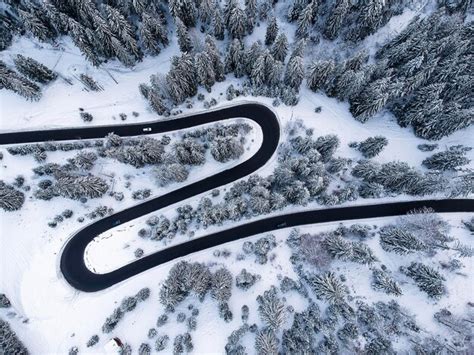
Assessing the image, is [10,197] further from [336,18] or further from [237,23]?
[336,18]

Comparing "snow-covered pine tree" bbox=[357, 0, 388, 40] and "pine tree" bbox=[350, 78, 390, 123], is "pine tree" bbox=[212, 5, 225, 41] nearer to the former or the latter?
"snow-covered pine tree" bbox=[357, 0, 388, 40]

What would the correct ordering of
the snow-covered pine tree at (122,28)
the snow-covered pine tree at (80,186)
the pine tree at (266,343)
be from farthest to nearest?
the snow-covered pine tree at (122,28) → the snow-covered pine tree at (80,186) → the pine tree at (266,343)

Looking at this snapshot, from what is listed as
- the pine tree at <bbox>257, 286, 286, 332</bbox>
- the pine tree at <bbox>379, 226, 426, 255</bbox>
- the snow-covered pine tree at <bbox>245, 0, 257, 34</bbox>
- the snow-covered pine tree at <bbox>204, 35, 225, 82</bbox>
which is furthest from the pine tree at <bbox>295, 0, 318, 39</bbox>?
the pine tree at <bbox>257, 286, 286, 332</bbox>

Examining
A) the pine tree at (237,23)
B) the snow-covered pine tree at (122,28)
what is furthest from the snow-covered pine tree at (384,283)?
the snow-covered pine tree at (122,28)

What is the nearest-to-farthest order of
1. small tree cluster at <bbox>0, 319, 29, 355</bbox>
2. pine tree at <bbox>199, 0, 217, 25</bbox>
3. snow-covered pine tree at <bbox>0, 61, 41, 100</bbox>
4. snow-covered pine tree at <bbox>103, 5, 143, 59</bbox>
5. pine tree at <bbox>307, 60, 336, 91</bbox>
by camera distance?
small tree cluster at <bbox>0, 319, 29, 355</bbox> → snow-covered pine tree at <bbox>103, 5, 143, 59</bbox> → pine tree at <bbox>307, 60, 336, 91</bbox> → snow-covered pine tree at <bbox>0, 61, 41, 100</bbox> → pine tree at <bbox>199, 0, 217, 25</bbox>

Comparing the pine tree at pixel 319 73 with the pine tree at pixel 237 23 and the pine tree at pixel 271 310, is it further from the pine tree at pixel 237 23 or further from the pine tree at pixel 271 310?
the pine tree at pixel 271 310

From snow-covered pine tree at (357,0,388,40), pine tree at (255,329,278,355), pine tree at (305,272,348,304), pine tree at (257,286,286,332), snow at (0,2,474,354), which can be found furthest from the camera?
snow-covered pine tree at (357,0,388,40)
